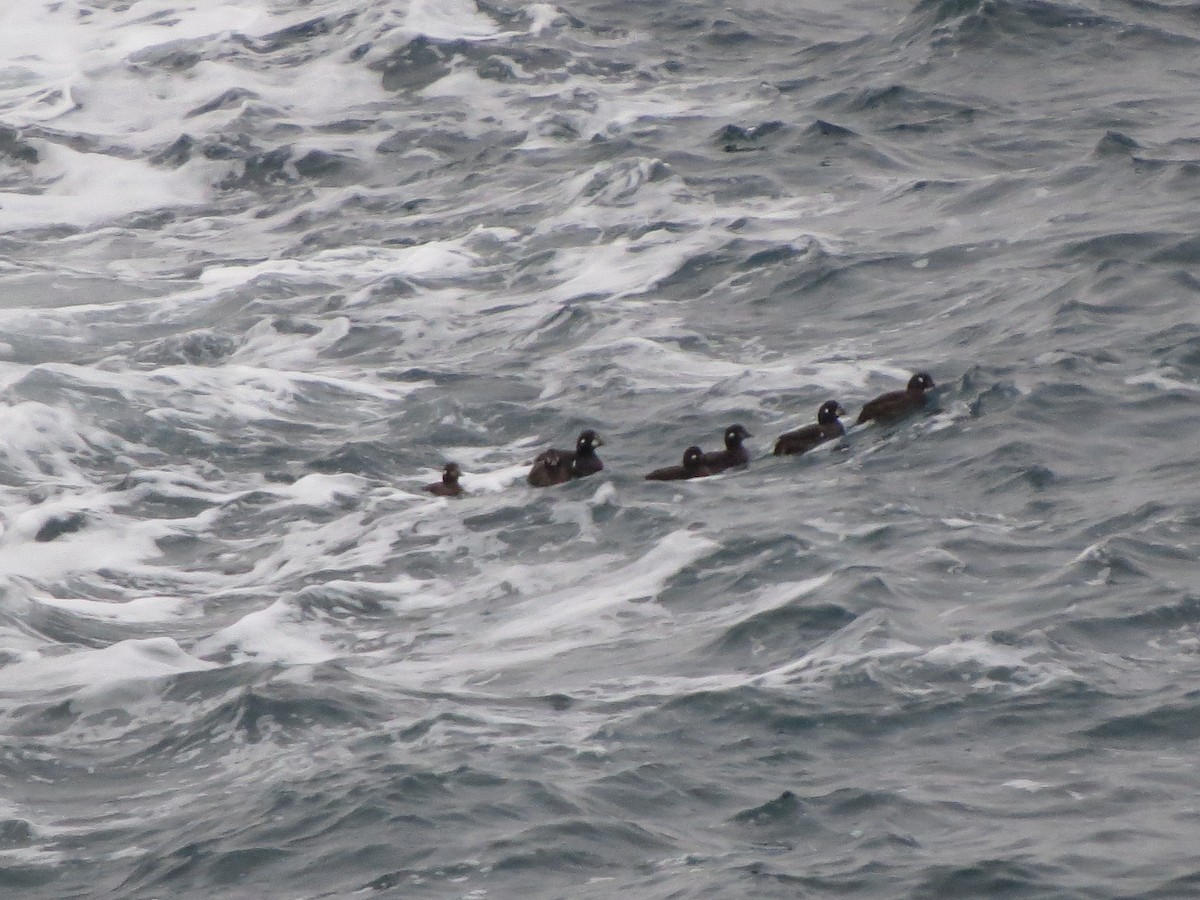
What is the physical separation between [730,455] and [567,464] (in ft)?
3.19

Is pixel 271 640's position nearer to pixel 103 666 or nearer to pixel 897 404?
pixel 103 666

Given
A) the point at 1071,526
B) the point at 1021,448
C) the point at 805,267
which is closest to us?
the point at 1071,526

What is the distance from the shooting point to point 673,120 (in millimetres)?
21391

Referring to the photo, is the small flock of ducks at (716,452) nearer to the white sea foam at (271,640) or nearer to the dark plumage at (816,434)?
the dark plumage at (816,434)

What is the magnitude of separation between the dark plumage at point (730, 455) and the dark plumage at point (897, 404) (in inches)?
30.0

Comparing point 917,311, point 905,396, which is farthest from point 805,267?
point 905,396

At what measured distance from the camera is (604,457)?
13711mm

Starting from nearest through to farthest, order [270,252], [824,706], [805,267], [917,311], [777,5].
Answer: [824,706] → [917,311] → [805,267] → [270,252] → [777,5]

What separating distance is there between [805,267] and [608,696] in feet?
25.2

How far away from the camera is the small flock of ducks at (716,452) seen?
1291cm

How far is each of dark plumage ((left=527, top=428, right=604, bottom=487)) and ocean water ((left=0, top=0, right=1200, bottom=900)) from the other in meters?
0.30

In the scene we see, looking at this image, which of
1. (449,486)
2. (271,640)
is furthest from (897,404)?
(271,640)

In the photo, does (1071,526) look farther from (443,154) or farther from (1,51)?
(1,51)

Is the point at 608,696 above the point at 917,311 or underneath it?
above
